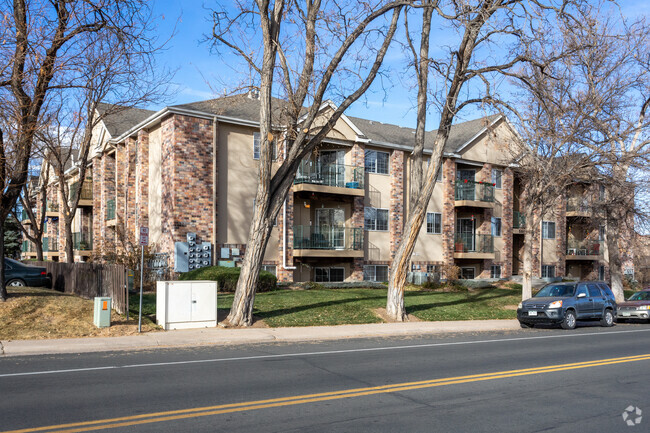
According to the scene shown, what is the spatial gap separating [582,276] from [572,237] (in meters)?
4.12

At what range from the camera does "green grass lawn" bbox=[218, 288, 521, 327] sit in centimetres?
1789

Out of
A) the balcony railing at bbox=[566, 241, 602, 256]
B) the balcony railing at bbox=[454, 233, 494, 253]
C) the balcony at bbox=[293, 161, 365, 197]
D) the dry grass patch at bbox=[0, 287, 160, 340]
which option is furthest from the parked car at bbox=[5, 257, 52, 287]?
the balcony railing at bbox=[566, 241, 602, 256]

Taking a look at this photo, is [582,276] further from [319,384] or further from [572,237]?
[319,384]

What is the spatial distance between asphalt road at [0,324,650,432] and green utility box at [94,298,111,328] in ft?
9.30

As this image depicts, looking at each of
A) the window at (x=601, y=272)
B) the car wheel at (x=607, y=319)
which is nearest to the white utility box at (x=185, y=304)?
the car wheel at (x=607, y=319)

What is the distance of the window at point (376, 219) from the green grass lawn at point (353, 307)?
619 centimetres

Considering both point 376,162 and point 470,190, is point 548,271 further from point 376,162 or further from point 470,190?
point 376,162

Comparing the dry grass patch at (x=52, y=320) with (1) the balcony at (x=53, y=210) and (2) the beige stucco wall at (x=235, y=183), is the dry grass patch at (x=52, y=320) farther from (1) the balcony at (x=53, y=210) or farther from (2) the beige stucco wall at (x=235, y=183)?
(1) the balcony at (x=53, y=210)

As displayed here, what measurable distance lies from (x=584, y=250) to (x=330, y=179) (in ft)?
76.1

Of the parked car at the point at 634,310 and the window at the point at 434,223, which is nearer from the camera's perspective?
the parked car at the point at 634,310

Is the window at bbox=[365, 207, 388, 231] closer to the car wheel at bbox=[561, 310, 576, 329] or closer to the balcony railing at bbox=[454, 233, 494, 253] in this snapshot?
the balcony railing at bbox=[454, 233, 494, 253]

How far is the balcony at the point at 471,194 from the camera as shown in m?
34.9

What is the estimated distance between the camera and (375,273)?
3189cm

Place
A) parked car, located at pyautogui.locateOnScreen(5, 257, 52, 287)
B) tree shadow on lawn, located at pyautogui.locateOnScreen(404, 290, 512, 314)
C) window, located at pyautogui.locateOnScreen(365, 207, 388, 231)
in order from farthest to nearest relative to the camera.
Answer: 1. window, located at pyautogui.locateOnScreen(365, 207, 388, 231)
2. parked car, located at pyautogui.locateOnScreen(5, 257, 52, 287)
3. tree shadow on lawn, located at pyautogui.locateOnScreen(404, 290, 512, 314)
